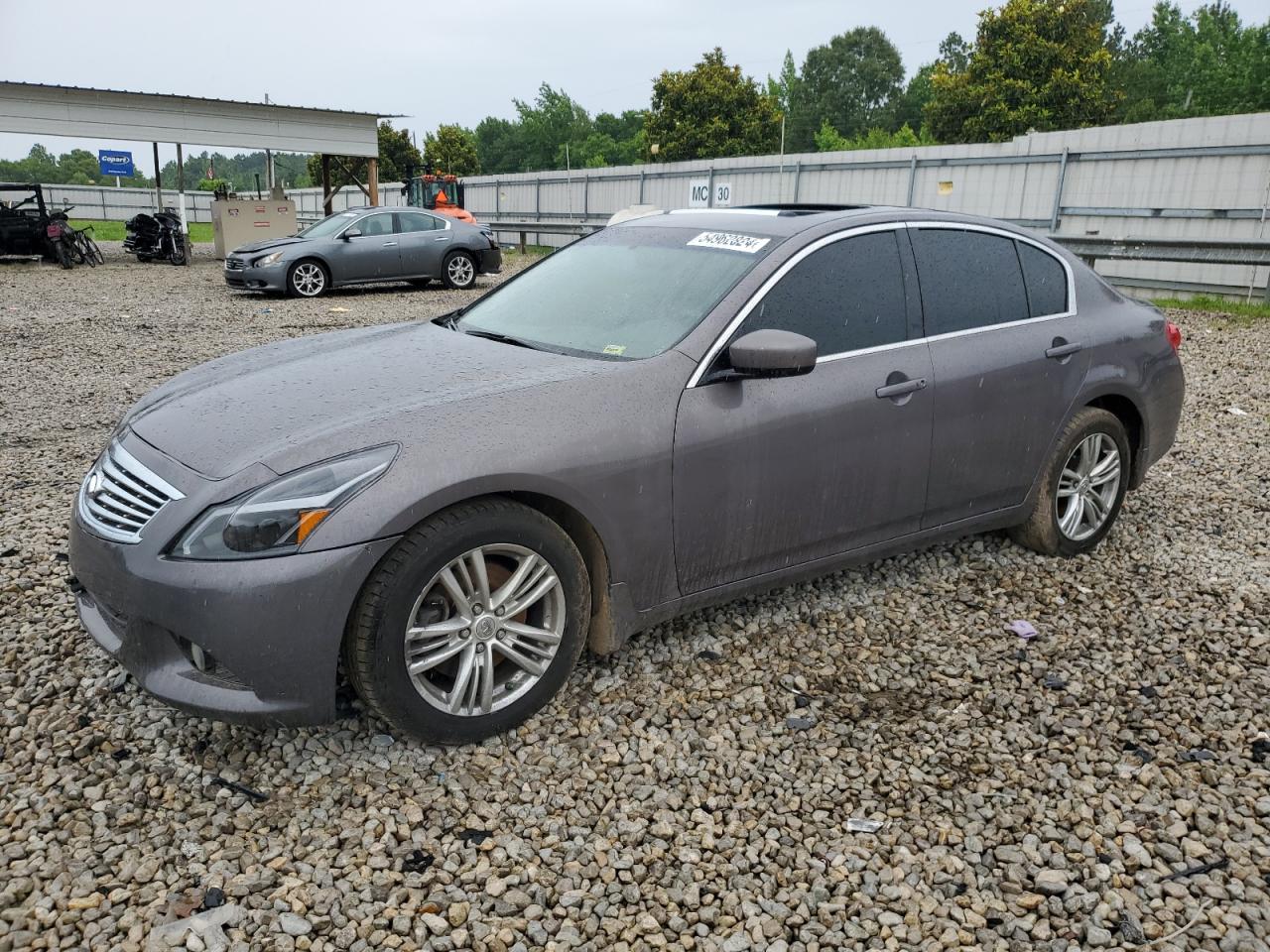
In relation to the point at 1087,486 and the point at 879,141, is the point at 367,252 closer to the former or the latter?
the point at 1087,486

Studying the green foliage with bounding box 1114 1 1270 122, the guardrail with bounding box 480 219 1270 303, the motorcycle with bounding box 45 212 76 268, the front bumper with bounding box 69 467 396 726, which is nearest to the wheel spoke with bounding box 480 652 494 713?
the front bumper with bounding box 69 467 396 726

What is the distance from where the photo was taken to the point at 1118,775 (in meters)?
2.96

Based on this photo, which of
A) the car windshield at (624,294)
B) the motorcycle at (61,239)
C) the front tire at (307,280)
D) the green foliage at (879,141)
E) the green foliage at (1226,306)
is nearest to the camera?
the car windshield at (624,294)

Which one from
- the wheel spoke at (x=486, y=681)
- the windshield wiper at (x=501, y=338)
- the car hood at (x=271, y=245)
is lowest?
the wheel spoke at (x=486, y=681)

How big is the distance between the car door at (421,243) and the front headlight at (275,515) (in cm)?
1452

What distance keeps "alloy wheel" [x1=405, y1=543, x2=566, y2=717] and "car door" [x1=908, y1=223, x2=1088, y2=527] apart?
175 cm

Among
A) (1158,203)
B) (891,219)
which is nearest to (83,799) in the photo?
(891,219)

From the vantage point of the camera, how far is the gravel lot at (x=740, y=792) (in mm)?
2381

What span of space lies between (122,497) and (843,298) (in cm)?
258

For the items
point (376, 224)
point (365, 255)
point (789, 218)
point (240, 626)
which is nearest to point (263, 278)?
point (365, 255)

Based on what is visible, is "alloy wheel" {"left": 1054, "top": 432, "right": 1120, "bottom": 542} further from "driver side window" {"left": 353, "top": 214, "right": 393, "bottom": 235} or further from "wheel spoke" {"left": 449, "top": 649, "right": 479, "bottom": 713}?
"driver side window" {"left": 353, "top": 214, "right": 393, "bottom": 235}

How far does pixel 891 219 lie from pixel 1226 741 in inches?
88.9

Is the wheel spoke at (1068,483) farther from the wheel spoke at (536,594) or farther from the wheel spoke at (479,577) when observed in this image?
the wheel spoke at (479,577)

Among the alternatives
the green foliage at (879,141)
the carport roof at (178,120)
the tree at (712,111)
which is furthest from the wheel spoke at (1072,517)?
the green foliage at (879,141)
